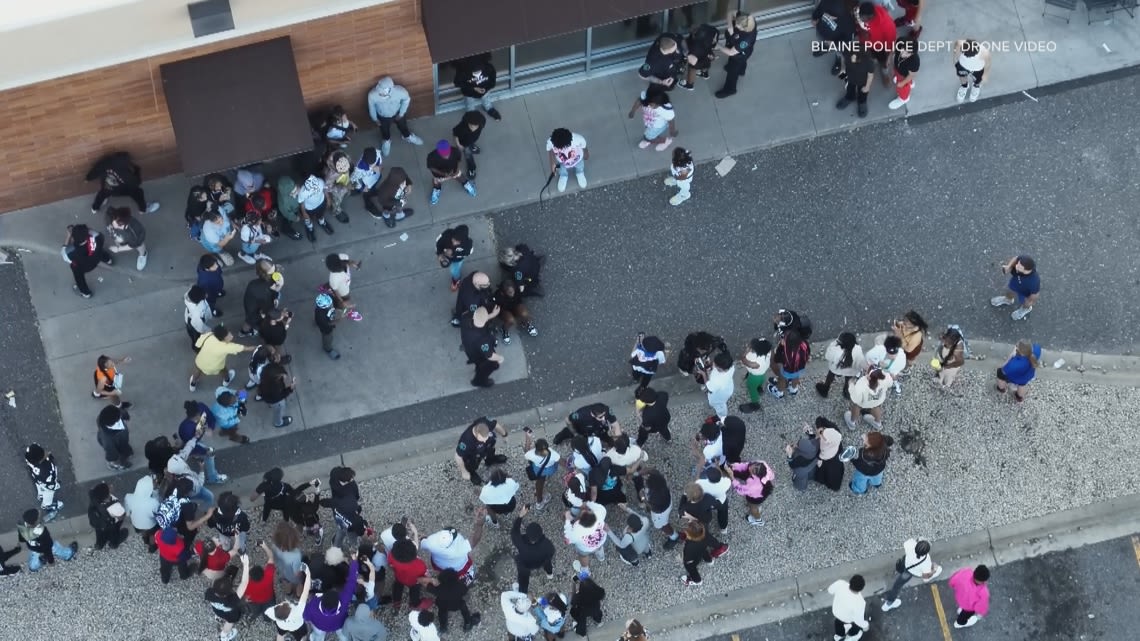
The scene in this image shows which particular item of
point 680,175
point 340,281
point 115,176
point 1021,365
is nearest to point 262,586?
point 340,281

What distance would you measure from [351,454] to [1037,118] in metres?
9.94

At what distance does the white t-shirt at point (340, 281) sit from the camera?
720 inches

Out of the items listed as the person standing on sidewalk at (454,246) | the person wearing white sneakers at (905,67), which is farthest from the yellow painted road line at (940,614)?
the person wearing white sneakers at (905,67)

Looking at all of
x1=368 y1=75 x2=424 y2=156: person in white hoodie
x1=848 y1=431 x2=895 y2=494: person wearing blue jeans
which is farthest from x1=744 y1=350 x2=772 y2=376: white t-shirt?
x1=368 y1=75 x2=424 y2=156: person in white hoodie

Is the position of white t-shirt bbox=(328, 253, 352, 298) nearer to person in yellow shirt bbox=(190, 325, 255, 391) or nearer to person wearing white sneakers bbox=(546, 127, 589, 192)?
person in yellow shirt bbox=(190, 325, 255, 391)

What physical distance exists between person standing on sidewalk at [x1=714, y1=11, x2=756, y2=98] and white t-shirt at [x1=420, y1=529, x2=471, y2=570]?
7177mm

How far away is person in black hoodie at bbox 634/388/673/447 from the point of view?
1767 cm

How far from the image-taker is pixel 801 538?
18328mm

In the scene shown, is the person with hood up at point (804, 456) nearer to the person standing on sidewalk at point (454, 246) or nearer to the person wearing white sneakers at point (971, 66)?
the person standing on sidewalk at point (454, 246)

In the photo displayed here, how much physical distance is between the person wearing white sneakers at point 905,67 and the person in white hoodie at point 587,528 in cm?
717

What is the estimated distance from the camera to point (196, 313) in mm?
18281

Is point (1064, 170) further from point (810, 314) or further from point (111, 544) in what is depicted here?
point (111, 544)

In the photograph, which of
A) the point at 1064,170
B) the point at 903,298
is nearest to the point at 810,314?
the point at 903,298

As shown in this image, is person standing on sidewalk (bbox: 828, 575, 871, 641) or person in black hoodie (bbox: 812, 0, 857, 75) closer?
person standing on sidewalk (bbox: 828, 575, 871, 641)
